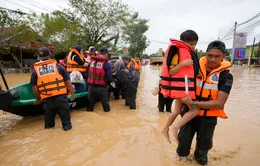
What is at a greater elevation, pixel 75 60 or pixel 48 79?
pixel 75 60

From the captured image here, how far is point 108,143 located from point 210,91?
1.91 meters

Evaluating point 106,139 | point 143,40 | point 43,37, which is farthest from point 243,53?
point 106,139

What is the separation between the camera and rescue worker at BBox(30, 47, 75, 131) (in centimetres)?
340

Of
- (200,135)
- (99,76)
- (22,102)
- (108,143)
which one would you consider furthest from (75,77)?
(200,135)

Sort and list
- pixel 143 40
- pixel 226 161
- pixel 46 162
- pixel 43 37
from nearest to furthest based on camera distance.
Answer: pixel 46 162 → pixel 226 161 → pixel 43 37 → pixel 143 40

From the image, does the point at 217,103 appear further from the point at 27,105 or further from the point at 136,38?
the point at 136,38

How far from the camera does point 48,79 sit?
3.42m

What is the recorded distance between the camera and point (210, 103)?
212 cm

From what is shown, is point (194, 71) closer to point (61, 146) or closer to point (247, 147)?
point (247, 147)

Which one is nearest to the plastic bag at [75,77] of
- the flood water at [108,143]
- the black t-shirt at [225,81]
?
the flood water at [108,143]

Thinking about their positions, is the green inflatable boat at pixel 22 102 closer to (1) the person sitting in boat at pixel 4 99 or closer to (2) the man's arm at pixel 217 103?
(1) the person sitting in boat at pixel 4 99

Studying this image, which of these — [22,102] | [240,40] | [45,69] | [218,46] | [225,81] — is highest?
[240,40]

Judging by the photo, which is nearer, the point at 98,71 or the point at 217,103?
the point at 217,103

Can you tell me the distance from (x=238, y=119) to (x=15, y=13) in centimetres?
1499
